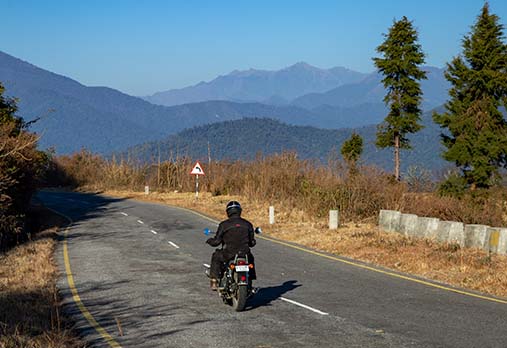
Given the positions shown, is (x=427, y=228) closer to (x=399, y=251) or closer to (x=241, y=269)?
(x=399, y=251)

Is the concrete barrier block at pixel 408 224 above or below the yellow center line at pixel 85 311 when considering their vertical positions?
above

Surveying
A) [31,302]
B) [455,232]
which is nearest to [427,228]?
[455,232]

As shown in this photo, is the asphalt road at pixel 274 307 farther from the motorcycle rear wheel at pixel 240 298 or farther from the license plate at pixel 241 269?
the license plate at pixel 241 269

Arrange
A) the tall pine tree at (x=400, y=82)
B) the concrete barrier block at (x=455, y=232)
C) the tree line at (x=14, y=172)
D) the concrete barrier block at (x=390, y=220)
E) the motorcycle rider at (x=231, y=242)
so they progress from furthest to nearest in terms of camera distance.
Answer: the tall pine tree at (x=400, y=82) → the tree line at (x=14, y=172) → the concrete barrier block at (x=390, y=220) → the concrete barrier block at (x=455, y=232) → the motorcycle rider at (x=231, y=242)

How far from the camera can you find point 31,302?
1234 centimetres

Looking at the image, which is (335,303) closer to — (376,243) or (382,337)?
(382,337)

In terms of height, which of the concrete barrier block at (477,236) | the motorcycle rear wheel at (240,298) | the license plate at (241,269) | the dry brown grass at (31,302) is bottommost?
the dry brown grass at (31,302)

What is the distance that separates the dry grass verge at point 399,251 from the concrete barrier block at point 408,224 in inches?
13.5

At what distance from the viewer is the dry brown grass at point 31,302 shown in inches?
362

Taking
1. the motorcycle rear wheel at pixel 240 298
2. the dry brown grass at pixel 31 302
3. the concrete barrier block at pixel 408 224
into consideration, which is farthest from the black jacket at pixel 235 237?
the concrete barrier block at pixel 408 224

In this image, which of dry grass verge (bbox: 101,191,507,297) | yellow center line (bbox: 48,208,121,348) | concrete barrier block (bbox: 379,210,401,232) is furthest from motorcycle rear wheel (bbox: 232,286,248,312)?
concrete barrier block (bbox: 379,210,401,232)

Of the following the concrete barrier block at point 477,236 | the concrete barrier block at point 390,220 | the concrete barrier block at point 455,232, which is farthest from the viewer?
the concrete barrier block at point 390,220

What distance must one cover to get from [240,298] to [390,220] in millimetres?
12684

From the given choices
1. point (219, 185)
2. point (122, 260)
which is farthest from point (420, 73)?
point (122, 260)
